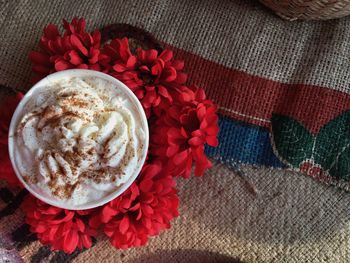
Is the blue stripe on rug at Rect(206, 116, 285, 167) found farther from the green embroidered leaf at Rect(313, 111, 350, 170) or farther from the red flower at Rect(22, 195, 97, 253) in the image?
the red flower at Rect(22, 195, 97, 253)

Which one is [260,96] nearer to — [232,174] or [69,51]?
[232,174]

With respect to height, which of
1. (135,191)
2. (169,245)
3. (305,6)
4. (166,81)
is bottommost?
(169,245)

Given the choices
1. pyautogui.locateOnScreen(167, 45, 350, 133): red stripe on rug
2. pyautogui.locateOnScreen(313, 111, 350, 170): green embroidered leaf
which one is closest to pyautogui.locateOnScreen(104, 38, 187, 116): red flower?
pyautogui.locateOnScreen(167, 45, 350, 133): red stripe on rug

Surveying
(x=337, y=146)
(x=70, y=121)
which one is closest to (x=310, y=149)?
(x=337, y=146)

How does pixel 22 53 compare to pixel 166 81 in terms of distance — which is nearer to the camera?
pixel 166 81

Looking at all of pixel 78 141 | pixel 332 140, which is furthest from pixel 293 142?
pixel 78 141

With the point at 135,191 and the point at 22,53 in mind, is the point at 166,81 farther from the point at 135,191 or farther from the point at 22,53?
the point at 22,53

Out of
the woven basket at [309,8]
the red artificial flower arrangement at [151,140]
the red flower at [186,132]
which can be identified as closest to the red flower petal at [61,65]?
the red artificial flower arrangement at [151,140]
